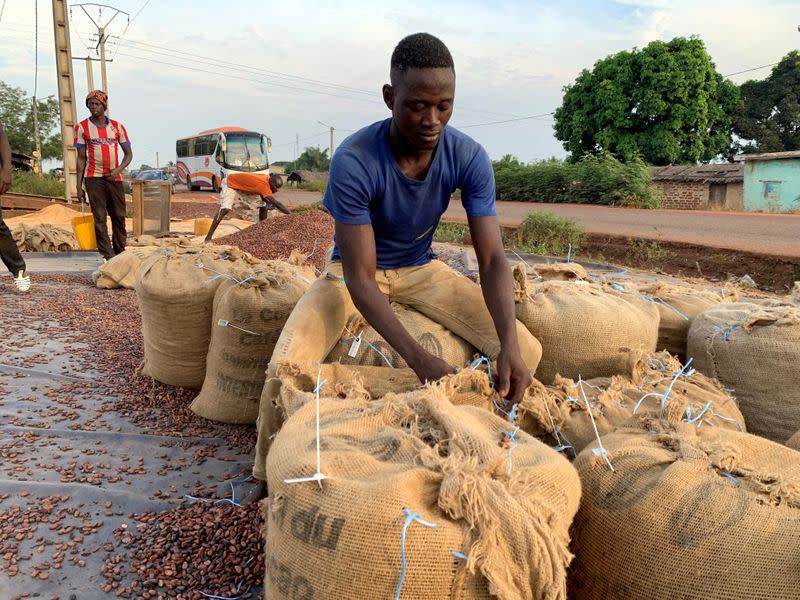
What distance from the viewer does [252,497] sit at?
7.98 feet

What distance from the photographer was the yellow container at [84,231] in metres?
9.14

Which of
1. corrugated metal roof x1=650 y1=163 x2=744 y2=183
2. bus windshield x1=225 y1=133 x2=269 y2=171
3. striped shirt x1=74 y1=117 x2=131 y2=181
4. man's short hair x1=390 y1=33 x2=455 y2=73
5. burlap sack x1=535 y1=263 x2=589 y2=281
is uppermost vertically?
bus windshield x1=225 y1=133 x2=269 y2=171

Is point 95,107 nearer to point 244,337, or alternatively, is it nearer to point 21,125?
point 244,337

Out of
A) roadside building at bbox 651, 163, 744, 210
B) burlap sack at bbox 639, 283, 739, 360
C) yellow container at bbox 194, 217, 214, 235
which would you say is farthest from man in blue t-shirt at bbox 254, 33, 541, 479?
roadside building at bbox 651, 163, 744, 210

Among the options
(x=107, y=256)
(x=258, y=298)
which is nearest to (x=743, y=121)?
(x=107, y=256)

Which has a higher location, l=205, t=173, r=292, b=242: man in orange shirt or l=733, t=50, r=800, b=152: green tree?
l=733, t=50, r=800, b=152: green tree

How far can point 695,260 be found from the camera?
29.6ft

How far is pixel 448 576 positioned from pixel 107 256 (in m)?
7.41

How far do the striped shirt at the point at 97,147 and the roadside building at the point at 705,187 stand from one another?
21.1m

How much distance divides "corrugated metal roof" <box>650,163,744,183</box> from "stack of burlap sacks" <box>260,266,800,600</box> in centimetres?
2435

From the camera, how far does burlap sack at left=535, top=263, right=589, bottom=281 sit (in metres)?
3.15

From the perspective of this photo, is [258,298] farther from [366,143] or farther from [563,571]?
[563,571]

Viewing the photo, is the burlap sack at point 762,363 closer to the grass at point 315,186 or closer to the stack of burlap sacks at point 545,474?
the stack of burlap sacks at point 545,474

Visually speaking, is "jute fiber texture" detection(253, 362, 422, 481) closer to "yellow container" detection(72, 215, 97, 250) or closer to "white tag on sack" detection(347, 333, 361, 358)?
"white tag on sack" detection(347, 333, 361, 358)
